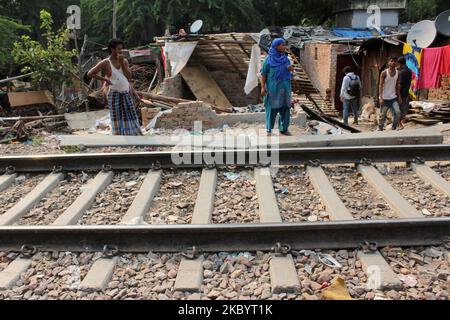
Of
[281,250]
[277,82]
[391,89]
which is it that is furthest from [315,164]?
[391,89]

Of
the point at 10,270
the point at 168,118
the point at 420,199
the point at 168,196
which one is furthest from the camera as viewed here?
the point at 168,118

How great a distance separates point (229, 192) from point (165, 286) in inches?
62.9

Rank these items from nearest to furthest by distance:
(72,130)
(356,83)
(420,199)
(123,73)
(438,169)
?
1. (420,199)
2. (438,169)
3. (123,73)
4. (72,130)
5. (356,83)

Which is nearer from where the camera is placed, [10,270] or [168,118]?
[10,270]

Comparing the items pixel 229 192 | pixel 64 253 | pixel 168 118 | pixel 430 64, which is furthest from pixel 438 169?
pixel 430 64

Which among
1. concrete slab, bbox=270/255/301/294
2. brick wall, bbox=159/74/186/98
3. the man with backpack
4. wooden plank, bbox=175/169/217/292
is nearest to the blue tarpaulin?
the man with backpack

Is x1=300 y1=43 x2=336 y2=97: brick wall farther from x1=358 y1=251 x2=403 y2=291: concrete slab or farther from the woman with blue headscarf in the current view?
x1=358 y1=251 x2=403 y2=291: concrete slab

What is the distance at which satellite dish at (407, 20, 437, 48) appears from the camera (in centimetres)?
1264

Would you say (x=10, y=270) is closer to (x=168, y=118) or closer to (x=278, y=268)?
(x=278, y=268)

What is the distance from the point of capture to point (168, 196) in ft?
14.0

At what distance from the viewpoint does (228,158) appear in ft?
15.8

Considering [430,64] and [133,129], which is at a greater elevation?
[430,64]

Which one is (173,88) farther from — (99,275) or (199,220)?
(99,275)

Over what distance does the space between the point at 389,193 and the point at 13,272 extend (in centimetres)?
332
